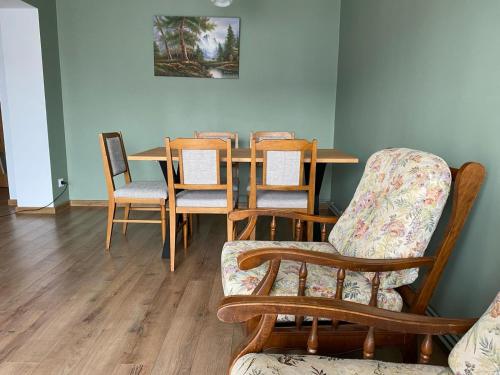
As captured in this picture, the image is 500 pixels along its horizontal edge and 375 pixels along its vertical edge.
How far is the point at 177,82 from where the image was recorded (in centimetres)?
396

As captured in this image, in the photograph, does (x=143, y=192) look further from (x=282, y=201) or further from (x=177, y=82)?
(x=177, y=82)

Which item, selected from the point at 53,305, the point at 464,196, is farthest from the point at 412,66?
the point at 53,305

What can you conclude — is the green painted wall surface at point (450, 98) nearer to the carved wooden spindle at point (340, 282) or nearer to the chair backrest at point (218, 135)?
the carved wooden spindle at point (340, 282)

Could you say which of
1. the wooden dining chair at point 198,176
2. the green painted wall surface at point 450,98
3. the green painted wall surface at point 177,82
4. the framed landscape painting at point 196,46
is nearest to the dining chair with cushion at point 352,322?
the green painted wall surface at point 450,98

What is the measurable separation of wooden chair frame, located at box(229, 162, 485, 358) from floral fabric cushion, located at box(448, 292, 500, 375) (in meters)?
0.35

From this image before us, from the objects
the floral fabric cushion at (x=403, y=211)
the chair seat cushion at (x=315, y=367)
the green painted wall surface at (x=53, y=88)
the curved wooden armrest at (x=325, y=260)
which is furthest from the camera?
the green painted wall surface at (x=53, y=88)

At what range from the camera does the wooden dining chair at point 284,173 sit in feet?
7.50

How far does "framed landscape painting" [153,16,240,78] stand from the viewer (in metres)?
3.81

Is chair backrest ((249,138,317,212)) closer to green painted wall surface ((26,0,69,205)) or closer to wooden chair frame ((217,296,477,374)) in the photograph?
wooden chair frame ((217,296,477,374))

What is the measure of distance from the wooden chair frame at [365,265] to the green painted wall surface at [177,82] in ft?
9.67

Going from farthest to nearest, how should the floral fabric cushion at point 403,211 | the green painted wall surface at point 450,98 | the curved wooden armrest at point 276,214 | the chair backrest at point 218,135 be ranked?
the chair backrest at point 218,135 → the curved wooden armrest at point 276,214 → the green painted wall surface at point 450,98 → the floral fabric cushion at point 403,211

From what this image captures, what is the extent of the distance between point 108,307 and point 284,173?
1.32 metres

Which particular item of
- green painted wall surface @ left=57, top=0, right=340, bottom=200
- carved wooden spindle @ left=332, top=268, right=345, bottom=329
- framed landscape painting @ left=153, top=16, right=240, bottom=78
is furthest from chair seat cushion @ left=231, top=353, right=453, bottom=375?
framed landscape painting @ left=153, top=16, right=240, bottom=78

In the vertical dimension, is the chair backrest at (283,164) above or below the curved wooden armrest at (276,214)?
above
